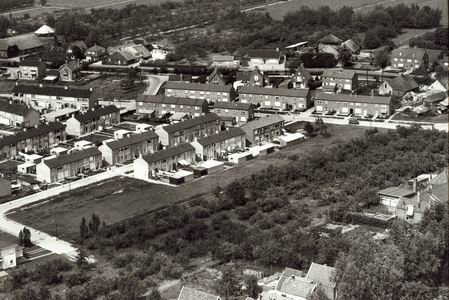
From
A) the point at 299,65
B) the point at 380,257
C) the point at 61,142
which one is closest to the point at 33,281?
the point at 380,257

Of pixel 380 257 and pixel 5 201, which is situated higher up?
pixel 380 257

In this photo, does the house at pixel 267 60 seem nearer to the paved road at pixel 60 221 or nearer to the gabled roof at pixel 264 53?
the gabled roof at pixel 264 53

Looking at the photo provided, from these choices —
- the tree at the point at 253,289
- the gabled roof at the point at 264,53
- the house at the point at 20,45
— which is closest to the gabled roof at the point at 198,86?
the gabled roof at the point at 264,53

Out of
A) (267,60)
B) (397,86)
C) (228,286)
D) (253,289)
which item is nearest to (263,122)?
(397,86)

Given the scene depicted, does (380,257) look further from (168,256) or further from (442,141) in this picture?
(442,141)

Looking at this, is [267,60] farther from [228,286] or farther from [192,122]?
[228,286]
